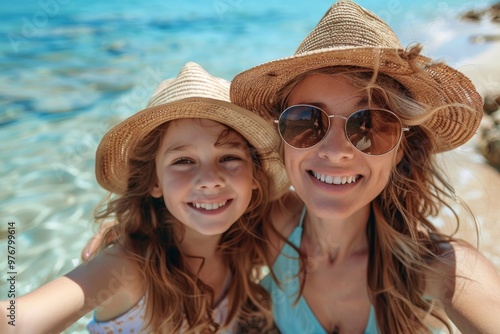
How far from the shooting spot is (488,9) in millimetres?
13312

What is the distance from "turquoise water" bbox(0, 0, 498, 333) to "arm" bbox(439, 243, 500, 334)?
3.07 feet

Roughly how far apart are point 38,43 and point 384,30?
9982mm

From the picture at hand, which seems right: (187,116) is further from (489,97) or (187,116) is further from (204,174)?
(489,97)

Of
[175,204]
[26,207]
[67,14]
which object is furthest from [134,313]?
[67,14]

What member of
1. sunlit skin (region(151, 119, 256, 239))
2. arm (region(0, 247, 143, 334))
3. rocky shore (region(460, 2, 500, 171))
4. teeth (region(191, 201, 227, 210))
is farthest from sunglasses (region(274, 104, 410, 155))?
arm (region(0, 247, 143, 334))

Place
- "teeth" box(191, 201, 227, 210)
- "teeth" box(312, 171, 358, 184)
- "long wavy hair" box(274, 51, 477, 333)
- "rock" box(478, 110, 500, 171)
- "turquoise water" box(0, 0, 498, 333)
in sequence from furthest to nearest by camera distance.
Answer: "rock" box(478, 110, 500, 171) < "turquoise water" box(0, 0, 498, 333) < "teeth" box(191, 201, 227, 210) < "long wavy hair" box(274, 51, 477, 333) < "teeth" box(312, 171, 358, 184)

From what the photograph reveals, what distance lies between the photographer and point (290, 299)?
260 cm

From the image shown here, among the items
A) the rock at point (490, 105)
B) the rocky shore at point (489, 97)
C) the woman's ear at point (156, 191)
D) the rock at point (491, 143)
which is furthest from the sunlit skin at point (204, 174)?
the rock at point (490, 105)

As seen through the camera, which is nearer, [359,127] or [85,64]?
[359,127]

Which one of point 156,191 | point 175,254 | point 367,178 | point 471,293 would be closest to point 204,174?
point 156,191

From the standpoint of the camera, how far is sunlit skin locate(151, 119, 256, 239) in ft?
7.38

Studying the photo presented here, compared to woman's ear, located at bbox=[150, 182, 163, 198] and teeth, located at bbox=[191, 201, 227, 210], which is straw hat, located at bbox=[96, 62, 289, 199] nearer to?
woman's ear, located at bbox=[150, 182, 163, 198]

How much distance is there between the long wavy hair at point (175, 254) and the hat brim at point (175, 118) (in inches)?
2.0

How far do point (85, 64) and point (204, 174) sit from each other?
763 cm
